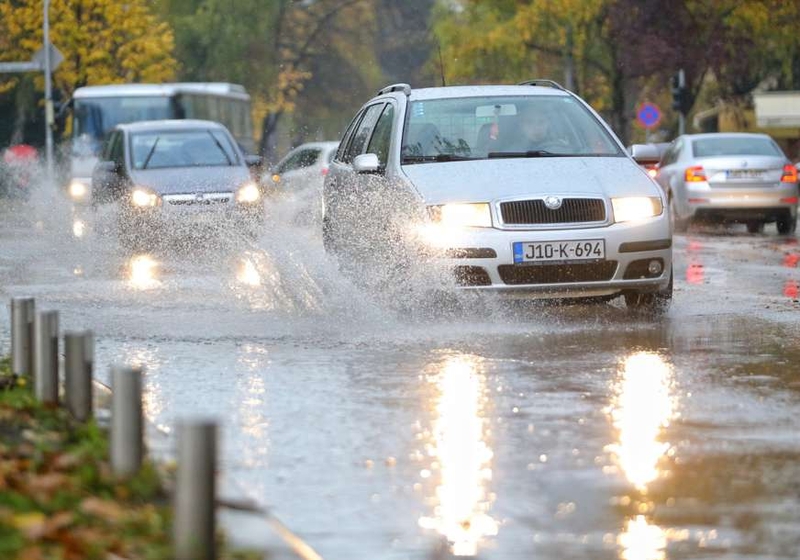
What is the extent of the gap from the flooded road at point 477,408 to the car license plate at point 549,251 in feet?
1.39

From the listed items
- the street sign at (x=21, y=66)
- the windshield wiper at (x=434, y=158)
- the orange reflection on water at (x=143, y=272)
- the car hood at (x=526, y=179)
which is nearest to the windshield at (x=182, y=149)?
the orange reflection on water at (x=143, y=272)

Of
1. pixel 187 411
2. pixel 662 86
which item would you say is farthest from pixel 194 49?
pixel 187 411

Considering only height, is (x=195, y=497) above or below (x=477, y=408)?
above

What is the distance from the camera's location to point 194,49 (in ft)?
214

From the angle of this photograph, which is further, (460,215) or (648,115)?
(648,115)

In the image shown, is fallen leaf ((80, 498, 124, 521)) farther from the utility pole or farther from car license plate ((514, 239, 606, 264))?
the utility pole

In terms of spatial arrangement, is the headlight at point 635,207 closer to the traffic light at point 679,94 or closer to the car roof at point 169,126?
the car roof at point 169,126

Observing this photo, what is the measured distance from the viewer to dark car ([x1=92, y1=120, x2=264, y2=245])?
2147cm

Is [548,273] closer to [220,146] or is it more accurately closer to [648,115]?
[220,146]

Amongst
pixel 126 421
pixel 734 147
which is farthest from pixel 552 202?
pixel 734 147

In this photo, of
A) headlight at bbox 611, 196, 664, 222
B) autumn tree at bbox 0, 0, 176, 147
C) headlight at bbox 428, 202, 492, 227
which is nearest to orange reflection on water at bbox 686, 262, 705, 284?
headlight at bbox 611, 196, 664, 222

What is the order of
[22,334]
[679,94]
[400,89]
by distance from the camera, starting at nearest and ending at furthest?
[22,334]
[400,89]
[679,94]

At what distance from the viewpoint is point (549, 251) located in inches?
478

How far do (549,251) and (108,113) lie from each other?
88.8ft
